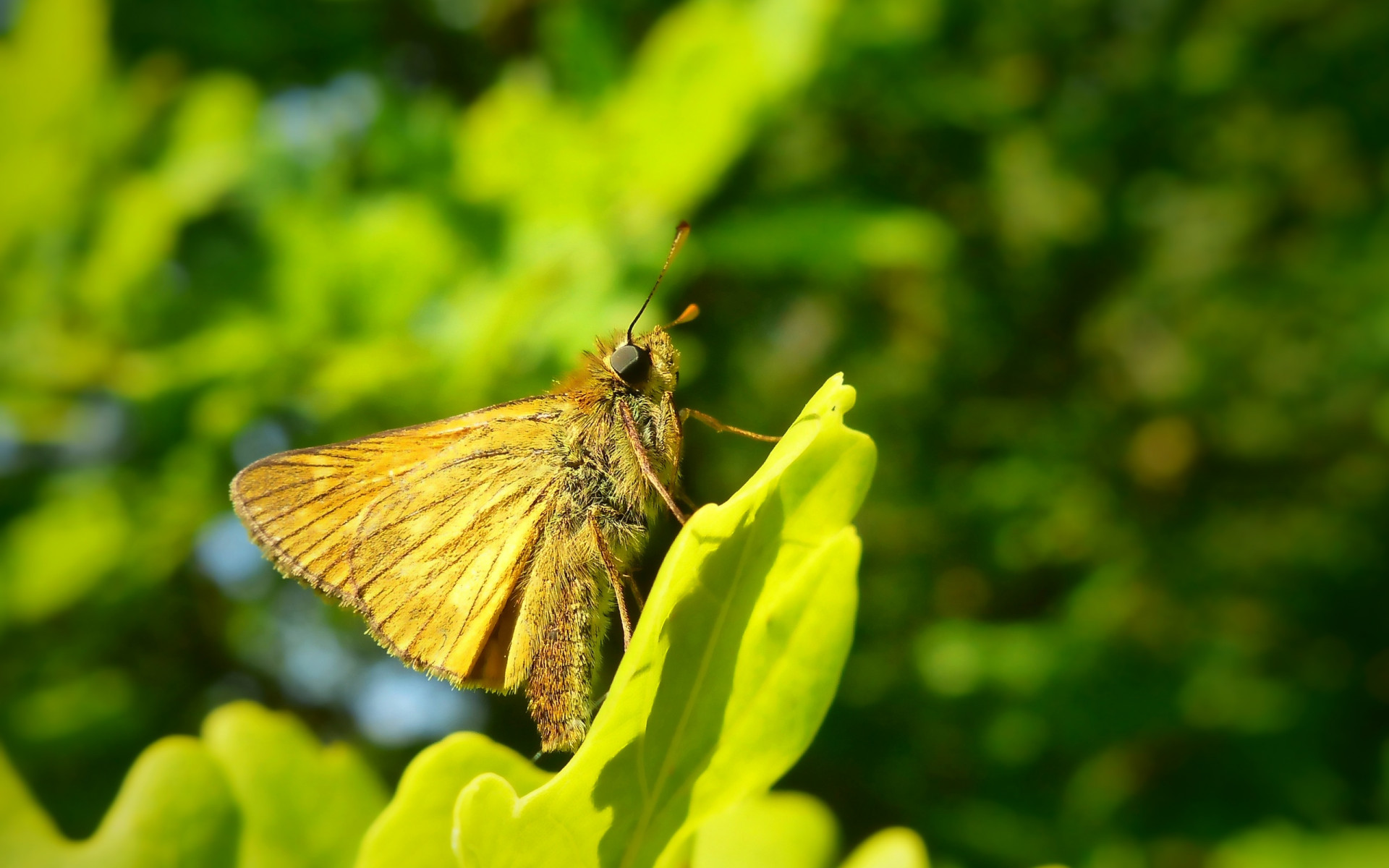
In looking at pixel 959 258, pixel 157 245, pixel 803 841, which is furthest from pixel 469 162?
pixel 959 258

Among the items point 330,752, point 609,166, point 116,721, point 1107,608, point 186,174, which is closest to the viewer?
point 330,752

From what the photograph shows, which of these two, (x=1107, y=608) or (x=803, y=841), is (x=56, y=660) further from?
(x=1107, y=608)

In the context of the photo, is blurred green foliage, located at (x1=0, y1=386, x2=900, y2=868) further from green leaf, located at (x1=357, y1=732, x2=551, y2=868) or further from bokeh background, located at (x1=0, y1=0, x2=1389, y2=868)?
bokeh background, located at (x1=0, y1=0, x2=1389, y2=868)

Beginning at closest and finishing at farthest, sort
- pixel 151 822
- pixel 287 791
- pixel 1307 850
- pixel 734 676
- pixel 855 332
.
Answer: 1. pixel 734 676
2. pixel 151 822
3. pixel 287 791
4. pixel 1307 850
5. pixel 855 332

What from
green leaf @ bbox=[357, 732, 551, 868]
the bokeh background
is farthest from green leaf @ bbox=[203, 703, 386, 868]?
the bokeh background

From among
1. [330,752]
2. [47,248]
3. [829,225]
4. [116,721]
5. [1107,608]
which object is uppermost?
[47,248]

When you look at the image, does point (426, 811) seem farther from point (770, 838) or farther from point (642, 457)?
point (642, 457)

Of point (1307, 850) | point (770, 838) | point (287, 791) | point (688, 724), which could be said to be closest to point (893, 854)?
point (688, 724)
